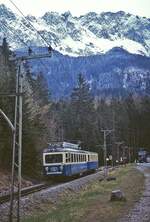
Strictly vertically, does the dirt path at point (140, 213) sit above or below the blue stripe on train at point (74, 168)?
above

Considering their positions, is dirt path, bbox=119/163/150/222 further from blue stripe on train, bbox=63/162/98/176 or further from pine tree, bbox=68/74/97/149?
pine tree, bbox=68/74/97/149

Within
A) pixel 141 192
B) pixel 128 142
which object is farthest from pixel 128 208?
pixel 128 142

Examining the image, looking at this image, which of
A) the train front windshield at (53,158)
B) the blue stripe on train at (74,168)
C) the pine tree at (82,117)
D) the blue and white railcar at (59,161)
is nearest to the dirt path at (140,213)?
the blue and white railcar at (59,161)

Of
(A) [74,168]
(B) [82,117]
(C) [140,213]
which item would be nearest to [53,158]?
(A) [74,168]

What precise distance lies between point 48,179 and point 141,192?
72.6ft

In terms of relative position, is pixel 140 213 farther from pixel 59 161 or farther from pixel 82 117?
pixel 82 117

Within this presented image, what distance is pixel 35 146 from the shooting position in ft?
173

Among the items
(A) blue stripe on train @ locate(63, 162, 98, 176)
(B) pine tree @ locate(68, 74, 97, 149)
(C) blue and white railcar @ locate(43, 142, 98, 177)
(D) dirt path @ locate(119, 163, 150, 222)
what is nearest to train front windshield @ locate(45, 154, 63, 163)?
(C) blue and white railcar @ locate(43, 142, 98, 177)

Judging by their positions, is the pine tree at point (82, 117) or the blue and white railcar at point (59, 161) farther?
the pine tree at point (82, 117)

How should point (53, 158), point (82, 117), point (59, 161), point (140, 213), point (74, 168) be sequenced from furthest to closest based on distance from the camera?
point (82, 117) → point (74, 168) → point (53, 158) → point (59, 161) → point (140, 213)

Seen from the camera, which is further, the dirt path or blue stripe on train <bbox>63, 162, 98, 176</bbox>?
blue stripe on train <bbox>63, 162, 98, 176</bbox>

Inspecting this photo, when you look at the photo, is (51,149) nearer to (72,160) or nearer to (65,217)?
(72,160)

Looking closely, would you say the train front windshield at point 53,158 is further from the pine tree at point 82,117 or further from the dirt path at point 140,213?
the pine tree at point 82,117

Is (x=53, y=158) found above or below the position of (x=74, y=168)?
above
